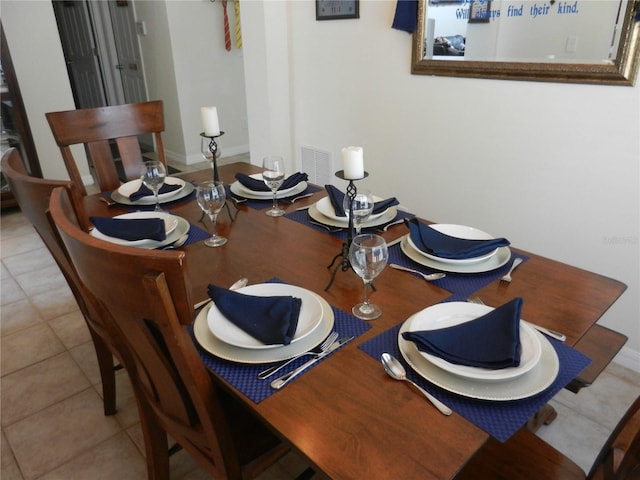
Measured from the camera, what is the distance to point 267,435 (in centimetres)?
112

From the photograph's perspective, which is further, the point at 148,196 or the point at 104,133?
the point at 104,133

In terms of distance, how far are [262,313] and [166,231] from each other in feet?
1.81

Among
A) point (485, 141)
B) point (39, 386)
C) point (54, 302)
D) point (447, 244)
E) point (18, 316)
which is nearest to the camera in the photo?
point (447, 244)

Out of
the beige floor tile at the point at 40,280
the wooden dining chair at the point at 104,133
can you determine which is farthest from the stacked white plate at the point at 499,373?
the beige floor tile at the point at 40,280

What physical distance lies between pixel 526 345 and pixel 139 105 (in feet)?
6.09

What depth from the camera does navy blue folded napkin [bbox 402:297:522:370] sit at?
0.83m

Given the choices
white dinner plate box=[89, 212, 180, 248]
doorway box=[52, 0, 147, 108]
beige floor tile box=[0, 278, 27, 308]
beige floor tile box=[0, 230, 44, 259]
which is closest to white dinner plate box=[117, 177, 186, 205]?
white dinner plate box=[89, 212, 180, 248]

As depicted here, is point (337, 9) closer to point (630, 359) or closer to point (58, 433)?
point (630, 359)

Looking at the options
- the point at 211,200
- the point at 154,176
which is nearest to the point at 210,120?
the point at 154,176

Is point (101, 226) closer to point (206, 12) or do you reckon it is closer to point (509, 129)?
point (509, 129)

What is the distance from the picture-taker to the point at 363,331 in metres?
0.98

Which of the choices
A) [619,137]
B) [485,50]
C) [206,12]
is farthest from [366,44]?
[206,12]

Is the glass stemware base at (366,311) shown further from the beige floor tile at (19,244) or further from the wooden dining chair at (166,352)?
the beige floor tile at (19,244)

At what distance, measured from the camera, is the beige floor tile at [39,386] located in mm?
1800
